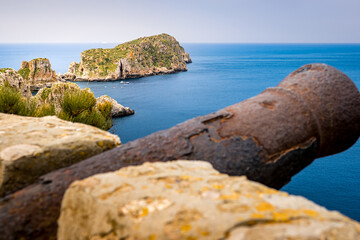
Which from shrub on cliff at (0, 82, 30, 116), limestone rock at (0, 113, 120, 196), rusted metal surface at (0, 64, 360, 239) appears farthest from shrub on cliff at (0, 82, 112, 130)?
rusted metal surface at (0, 64, 360, 239)

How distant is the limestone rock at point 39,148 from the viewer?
101 inches

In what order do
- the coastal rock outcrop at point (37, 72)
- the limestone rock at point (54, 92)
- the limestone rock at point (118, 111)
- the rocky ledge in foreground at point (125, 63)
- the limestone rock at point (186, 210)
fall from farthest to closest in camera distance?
the rocky ledge in foreground at point (125, 63), the coastal rock outcrop at point (37, 72), the limestone rock at point (118, 111), the limestone rock at point (54, 92), the limestone rock at point (186, 210)

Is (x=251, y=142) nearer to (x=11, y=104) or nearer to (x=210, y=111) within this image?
(x=11, y=104)

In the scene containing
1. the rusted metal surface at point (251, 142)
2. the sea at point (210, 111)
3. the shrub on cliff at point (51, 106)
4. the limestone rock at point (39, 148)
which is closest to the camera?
the rusted metal surface at point (251, 142)

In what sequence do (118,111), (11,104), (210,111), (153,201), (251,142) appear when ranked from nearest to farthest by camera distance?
(153,201) < (251,142) < (11,104) < (118,111) < (210,111)

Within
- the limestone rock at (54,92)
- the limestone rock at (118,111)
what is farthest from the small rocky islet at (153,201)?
the limestone rock at (118,111)

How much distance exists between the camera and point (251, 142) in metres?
2.56

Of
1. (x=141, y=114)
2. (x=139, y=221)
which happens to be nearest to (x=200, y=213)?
(x=139, y=221)

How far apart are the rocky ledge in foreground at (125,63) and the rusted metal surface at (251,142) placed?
95.0 m

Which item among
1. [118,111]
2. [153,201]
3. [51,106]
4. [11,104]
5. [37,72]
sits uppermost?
[153,201]

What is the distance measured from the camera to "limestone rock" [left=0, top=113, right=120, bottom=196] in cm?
256

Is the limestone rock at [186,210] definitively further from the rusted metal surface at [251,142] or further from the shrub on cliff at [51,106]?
the shrub on cliff at [51,106]

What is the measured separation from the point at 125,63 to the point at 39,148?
333ft

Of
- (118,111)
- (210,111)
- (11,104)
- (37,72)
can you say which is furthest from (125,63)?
(11,104)
